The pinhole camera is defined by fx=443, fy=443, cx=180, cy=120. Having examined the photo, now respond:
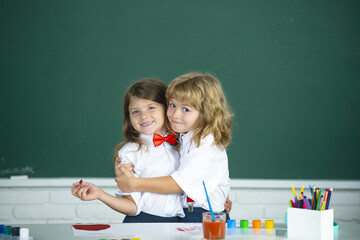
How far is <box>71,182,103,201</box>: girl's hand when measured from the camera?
1.64 metres

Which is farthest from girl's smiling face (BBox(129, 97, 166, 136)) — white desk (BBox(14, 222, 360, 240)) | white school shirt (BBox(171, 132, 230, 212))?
white desk (BBox(14, 222, 360, 240))

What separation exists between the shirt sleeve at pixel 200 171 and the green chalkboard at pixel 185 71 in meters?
1.04

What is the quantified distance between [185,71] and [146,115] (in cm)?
103

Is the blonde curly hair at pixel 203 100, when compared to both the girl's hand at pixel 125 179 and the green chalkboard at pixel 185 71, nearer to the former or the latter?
the girl's hand at pixel 125 179

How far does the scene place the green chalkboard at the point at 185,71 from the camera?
2799 mm

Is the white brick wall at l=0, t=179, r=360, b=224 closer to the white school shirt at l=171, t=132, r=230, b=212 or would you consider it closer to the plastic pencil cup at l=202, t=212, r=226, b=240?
the white school shirt at l=171, t=132, r=230, b=212

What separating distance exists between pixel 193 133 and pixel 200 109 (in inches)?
4.0

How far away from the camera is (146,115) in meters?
1.87

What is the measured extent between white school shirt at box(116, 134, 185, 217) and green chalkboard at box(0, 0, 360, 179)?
0.93 metres

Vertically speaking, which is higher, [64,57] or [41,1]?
[41,1]

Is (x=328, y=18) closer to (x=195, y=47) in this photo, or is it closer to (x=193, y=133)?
(x=195, y=47)

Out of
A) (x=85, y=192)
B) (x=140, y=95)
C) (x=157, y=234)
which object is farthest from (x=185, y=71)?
(x=157, y=234)

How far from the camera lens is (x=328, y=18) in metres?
2.86

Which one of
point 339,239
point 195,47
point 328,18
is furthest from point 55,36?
point 339,239
